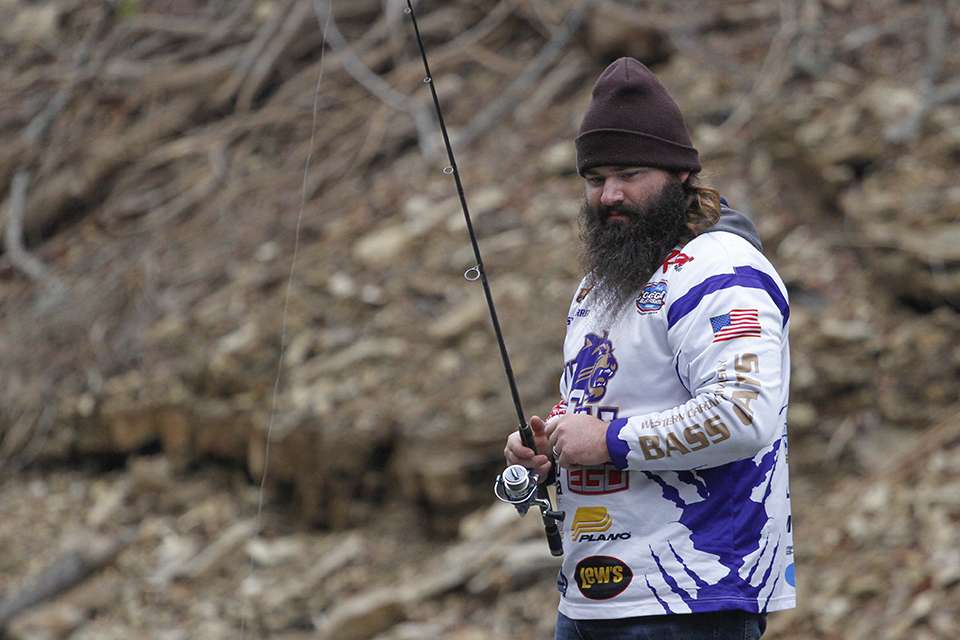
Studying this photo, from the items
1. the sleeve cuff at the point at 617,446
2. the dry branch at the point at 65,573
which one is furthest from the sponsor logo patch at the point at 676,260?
the dry branch at the point at 65,573

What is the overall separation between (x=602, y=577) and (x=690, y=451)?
0.33m

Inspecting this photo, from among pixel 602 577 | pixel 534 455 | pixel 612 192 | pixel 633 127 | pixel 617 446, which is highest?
pixel 633 127

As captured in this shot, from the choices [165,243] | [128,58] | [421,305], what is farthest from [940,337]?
[128,58]

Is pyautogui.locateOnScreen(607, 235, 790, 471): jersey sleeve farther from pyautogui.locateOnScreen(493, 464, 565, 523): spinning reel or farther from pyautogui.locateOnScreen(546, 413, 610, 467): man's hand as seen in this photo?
pyautogui.locateOnScreen(493, 464, 565, 523): spinning reel

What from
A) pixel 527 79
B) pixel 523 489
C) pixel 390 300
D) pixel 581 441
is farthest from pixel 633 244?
pixel 527 79

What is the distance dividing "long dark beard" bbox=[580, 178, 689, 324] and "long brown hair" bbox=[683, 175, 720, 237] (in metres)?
0.02

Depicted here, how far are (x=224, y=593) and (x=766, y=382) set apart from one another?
4719 millimetres

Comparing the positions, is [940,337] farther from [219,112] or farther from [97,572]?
[219,112]

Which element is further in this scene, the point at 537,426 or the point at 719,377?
the point at 537,426

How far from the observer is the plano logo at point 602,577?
2266 mm

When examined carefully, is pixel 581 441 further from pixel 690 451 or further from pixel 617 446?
pixel 690 451

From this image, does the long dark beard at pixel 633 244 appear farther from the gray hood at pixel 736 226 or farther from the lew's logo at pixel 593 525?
the lew's logo at pixel 593 525

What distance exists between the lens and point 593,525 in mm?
2322

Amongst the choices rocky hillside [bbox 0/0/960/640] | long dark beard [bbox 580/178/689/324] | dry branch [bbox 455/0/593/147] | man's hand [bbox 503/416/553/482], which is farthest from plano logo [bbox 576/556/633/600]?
dry branch [bbox 455/0/593/147]
